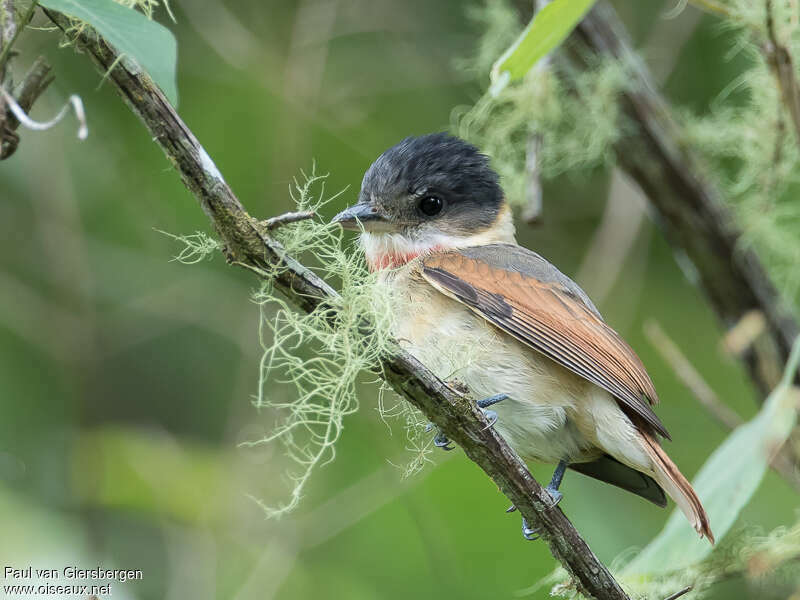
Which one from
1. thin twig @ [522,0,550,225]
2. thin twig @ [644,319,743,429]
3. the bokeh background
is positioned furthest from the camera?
the bokeh background

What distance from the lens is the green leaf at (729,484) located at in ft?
6.91

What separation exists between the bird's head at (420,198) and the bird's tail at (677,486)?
0.90 meters

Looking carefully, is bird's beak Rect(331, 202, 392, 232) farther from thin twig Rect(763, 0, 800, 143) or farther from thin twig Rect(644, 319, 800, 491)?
thin twig Rect(763, 0, 800, 143)

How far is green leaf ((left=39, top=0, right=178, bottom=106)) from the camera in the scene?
1561 millimetres

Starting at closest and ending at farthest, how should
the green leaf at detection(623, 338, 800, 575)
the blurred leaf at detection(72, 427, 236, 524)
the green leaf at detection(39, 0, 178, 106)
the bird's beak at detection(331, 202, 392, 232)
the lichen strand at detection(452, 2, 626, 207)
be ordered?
the green leaf at detection(39, 0, 178, 106)
the green leaf at detection(623, 338, 800, 575)
the bird's beak at detection(331, 202, 392, 232)
the lichen strand at detection(452, 2, 626, 207)
the blurred leaf at detection(72, 427, 236, 524)

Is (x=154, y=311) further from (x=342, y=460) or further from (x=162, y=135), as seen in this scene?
(x=162, y=135)

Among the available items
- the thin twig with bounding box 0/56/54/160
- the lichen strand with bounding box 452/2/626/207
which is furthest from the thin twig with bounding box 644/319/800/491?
the thin twig with bounding box 0/56/54/160

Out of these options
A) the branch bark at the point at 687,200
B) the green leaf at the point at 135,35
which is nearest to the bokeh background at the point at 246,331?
the branch bark at the point at 687,200

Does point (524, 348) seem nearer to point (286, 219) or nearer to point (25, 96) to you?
point (286, 219)

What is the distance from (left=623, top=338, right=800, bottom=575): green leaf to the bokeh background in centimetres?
132

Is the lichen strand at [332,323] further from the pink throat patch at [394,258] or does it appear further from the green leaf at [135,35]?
the pink throat patch at [394,258]

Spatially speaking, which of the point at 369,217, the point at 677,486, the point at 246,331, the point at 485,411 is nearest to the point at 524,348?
the point at 485,411

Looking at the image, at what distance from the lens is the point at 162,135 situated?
5.68 feet

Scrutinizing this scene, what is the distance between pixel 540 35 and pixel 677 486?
3.73 feet
